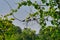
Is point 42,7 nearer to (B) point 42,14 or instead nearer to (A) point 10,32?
(B) point 42,14

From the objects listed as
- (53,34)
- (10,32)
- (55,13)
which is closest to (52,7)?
(55,13)

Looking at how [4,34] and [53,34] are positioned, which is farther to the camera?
[4,34]

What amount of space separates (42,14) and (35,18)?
0.30m

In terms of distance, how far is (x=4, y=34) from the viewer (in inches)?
384

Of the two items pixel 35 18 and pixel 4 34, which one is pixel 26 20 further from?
pixel 4 34

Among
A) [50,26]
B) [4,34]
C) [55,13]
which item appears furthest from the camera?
[4,34]

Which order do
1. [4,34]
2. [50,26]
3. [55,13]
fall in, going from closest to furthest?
1. [55,13]
2. [50,26]
3. [4,34]

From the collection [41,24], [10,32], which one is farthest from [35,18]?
[10,32]

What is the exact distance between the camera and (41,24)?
26.8 ft

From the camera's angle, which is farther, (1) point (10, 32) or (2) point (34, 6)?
(1) point (10, 32)

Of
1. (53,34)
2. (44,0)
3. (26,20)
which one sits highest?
(44,0)

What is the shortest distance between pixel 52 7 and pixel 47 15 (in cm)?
29

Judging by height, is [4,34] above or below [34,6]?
below

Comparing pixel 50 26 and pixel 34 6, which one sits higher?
pixel 34 6
